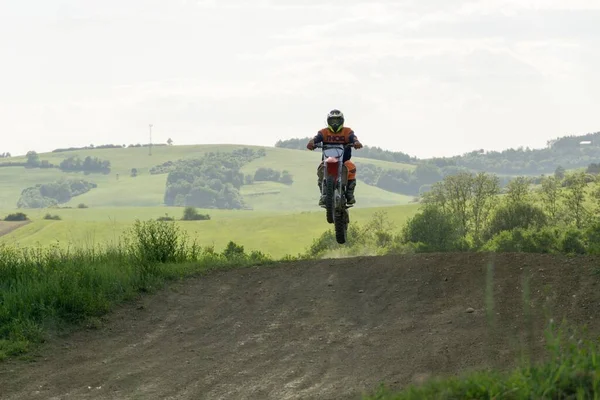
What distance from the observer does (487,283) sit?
14.6 metres

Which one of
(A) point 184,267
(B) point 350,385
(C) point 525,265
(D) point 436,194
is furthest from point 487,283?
(D) point 436,194

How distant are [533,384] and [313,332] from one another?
6.02 meters

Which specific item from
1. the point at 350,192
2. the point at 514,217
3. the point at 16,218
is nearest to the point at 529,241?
the point at 350,192

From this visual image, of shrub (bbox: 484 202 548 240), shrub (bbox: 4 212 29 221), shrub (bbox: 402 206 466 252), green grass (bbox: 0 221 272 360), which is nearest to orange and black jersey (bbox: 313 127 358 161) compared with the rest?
green grass (bbox: 0 221 272 360)

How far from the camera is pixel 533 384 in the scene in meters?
7.38

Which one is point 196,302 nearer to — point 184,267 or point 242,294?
point 242,294

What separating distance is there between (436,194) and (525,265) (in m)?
62.9

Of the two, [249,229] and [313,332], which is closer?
[313,332]

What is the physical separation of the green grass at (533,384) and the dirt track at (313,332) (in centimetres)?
171

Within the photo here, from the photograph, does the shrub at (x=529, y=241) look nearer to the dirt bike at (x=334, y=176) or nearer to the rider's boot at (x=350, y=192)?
the rider's boot at (x=350, y=192)

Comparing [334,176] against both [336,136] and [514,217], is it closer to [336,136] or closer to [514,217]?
[336,136]

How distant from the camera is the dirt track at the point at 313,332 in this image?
34.8 feet

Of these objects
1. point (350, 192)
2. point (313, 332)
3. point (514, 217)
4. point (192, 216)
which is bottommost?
point (192, 216)

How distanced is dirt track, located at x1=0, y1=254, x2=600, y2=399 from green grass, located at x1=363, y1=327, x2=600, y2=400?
1.71 metres
